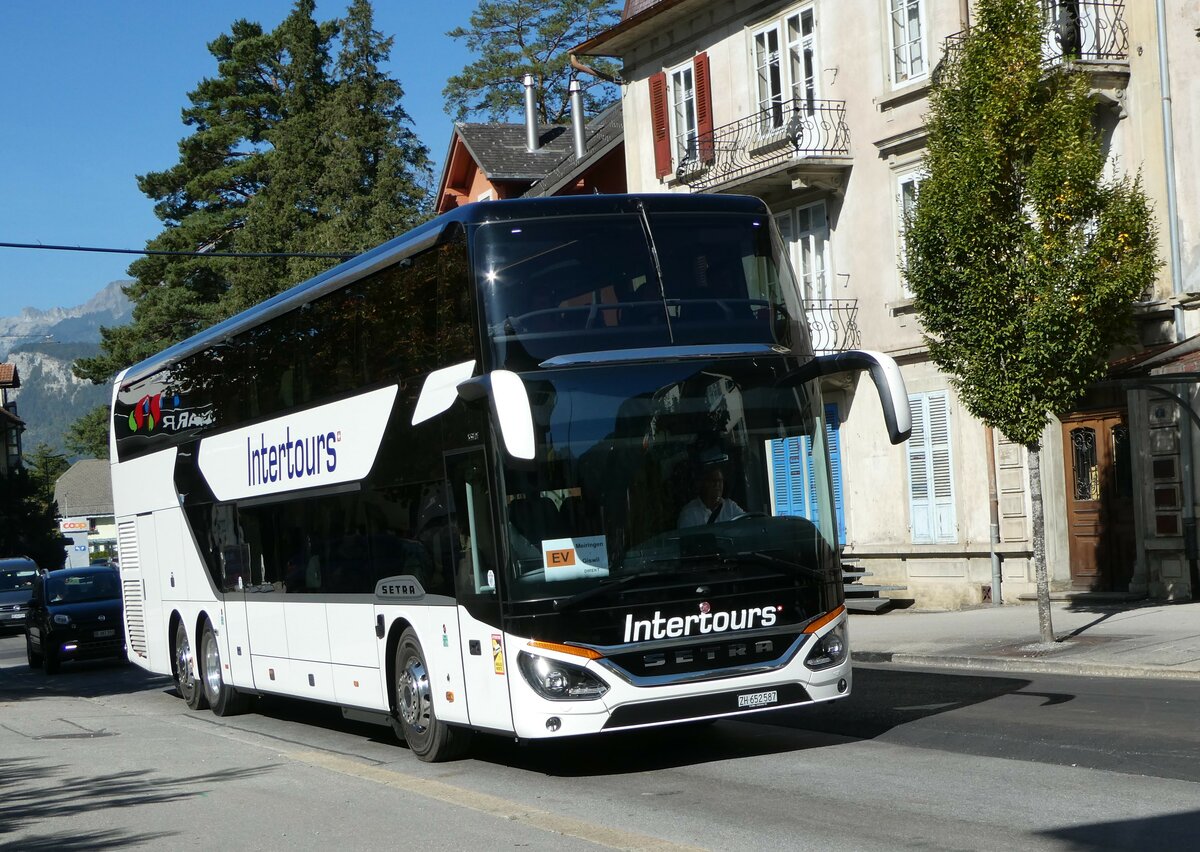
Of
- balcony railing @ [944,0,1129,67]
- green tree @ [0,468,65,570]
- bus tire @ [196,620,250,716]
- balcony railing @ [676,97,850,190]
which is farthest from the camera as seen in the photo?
green tree @ [0,468,65,570]

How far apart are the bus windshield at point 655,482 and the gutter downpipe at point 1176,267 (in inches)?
440

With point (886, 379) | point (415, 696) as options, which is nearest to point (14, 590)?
point (415, 696)

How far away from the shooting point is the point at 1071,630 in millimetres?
18125

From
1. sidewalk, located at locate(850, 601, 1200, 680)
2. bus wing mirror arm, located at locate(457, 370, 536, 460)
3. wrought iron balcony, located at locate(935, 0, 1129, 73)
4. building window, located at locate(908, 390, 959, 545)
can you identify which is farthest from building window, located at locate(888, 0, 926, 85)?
bus wing mirror arm, located at locate(457, 370, 536, 460)

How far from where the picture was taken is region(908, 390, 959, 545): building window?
82.8 ft

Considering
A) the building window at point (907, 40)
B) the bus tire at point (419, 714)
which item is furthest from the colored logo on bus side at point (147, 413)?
the building window at point (907, 40)

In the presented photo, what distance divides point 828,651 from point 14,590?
35.8 meters

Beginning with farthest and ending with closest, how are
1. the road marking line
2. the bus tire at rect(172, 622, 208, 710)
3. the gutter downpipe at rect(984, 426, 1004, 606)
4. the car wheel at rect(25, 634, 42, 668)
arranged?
the car wheel at rect(25, 634, 42, 668), the gutter downpipe at rect(984, 426, 1004, 606), the bus tire at rect(172, 622, 208, 710), the road marking line

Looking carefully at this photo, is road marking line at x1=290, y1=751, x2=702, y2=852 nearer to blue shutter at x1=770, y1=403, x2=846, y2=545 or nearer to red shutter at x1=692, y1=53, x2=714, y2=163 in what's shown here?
blue shutter at x1=770, y1=403, x2=846, y2=545

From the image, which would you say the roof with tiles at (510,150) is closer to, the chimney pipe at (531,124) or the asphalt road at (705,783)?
the chimney pipe at (531,124)

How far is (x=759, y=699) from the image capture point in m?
10.6

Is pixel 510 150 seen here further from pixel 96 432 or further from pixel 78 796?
pixel 78 796

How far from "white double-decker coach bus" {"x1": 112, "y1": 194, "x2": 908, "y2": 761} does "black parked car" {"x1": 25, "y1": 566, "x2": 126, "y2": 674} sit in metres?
15.9

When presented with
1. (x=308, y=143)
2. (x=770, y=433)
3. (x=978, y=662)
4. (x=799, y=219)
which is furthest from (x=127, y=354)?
(x=770, y=433)
